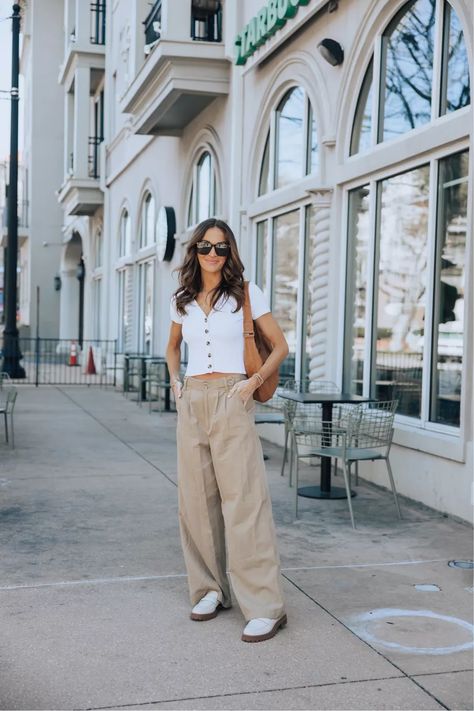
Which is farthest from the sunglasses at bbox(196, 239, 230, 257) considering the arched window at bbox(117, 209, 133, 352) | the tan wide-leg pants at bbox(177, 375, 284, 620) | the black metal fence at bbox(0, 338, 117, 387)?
the arched window at bbox(117, 209, 133, 352)

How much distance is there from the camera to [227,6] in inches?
478

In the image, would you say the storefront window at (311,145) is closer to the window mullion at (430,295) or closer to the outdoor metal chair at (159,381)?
the window mullion at (430,295)

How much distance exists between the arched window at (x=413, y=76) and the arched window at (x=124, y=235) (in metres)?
12.3

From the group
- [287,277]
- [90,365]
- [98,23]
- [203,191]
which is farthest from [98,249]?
[287,277]

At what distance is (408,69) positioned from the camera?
26.0 feet

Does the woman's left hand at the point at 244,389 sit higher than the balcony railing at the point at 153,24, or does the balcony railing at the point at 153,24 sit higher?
the balcony railing at the point at 153,24

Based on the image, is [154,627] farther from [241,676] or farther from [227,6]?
[227,6]

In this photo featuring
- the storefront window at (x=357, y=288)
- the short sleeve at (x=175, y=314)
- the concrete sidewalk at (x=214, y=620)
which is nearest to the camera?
the concrete sidewalk at (x=214, y=620)

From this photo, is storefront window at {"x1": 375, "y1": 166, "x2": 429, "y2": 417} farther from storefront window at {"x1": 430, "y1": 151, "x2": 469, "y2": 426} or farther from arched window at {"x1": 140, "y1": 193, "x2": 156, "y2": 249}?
arched window at {"x1": 140, "y1": 193, "x2": 156, "y2": 249}

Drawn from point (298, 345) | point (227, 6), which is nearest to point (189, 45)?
point (227, 6)

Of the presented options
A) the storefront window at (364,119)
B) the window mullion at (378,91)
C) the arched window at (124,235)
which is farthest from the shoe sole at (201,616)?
the arched window at (124,235)

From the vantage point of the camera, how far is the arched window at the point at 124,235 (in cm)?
2066

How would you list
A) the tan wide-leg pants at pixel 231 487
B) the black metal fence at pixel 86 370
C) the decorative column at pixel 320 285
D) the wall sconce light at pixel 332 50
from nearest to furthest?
the tan wide-leg pants at pixel 231 487, the wall sconce light at pixel 332 50, the decorative column at pixel 320 285, the black metal fence at pixel 86 370

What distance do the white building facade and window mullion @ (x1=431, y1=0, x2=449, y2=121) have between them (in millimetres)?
14
